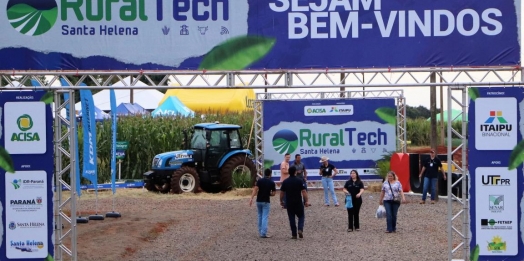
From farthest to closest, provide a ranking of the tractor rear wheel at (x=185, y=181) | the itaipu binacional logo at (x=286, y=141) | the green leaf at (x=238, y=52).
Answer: the itaipu binacional logo at (x=286, y=141) < the tractor rear wheel at (x=185, y=181) < the green leaf at (x=238, y=52)

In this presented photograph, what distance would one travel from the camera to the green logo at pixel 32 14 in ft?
50.8

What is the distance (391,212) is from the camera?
21047 millimetres

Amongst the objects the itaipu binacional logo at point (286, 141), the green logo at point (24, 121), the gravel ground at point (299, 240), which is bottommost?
the gravel ground at point (299, 240)

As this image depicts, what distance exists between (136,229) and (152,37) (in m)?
7.50

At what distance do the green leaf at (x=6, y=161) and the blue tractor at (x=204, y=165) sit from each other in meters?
16.7

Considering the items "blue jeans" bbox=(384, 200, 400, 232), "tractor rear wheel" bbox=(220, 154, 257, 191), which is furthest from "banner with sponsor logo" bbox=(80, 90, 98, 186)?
"tractor rear wheel" bbox=(220, 154, 257, 191)

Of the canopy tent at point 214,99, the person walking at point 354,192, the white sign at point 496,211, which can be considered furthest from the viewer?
the canopy tent at point 214,99

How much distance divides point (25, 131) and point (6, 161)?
58 cm

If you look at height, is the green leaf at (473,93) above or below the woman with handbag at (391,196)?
above

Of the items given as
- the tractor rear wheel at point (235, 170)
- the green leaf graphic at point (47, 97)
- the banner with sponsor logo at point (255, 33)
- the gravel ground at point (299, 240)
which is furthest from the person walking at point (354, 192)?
the tractor rear wheel at point (235, 170)

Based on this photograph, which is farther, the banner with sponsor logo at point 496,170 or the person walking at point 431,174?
the person walking at point 431,174

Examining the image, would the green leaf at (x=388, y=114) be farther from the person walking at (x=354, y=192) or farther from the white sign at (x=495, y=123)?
the white sign at (x=495, y=123)

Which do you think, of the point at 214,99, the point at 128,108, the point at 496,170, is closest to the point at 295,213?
the point at 496,170

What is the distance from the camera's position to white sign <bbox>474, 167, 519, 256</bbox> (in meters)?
15.1
